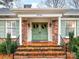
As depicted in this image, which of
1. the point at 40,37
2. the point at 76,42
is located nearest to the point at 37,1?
the point at 40,37

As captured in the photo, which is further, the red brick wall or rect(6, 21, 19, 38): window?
rect(6, 21, 19, 38): window

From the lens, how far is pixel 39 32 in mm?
25141

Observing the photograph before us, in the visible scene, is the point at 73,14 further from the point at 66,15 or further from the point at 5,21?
the point at 5,21

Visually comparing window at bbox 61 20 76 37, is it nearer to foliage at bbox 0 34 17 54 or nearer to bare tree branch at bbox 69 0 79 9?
foliage at bbox 0 34 17 54

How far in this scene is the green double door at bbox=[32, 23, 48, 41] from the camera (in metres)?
25.1

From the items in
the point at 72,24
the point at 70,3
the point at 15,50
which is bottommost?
the point at 15,50

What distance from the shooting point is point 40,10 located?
22250 millimetres

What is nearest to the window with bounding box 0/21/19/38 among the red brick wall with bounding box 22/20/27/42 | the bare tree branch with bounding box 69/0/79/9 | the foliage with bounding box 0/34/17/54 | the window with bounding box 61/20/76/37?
the red brick wall with bounding box 22/20/27/42

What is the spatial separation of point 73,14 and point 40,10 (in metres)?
3.76

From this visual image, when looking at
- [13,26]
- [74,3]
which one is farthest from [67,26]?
[74,3]

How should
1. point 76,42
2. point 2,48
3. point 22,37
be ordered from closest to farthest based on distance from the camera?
1. point 2,48
2. point 76,42
3. point 22,37

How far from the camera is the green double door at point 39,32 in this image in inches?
987

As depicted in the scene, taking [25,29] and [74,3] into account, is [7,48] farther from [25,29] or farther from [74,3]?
[74,3]

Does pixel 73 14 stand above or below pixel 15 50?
above
